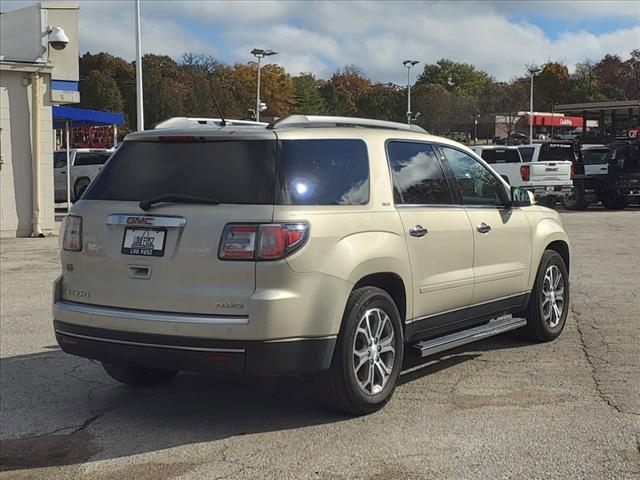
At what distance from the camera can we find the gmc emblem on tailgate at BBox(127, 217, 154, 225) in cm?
457

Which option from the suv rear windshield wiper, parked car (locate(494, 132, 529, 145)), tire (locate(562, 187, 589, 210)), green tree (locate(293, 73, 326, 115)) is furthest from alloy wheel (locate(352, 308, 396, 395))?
green tree (locate(293, 73, 326, 115))

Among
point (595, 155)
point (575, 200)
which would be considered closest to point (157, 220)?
point (575, 200)

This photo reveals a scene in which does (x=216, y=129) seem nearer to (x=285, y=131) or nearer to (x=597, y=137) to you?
(x=285, y=131)

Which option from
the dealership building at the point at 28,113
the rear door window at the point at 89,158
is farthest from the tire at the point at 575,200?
the dealership building at the point at 28,113

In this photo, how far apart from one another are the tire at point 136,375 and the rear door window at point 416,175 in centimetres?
213

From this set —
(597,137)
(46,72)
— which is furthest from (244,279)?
(597,137)

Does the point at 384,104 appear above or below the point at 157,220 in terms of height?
above

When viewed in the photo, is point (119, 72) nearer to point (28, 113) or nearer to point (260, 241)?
point (28, 113)

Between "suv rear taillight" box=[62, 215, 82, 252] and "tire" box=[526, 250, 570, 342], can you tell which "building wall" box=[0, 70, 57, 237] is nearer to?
"suv rear taillight" box=[62, 215, 82, 252]

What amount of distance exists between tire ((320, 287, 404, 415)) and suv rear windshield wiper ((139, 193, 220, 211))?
1.05 m

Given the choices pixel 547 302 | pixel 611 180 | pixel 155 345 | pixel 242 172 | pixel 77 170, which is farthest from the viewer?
pixel 77 170

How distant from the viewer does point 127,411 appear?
5.19 m

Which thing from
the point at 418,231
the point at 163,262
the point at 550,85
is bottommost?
→ the point at 163,262

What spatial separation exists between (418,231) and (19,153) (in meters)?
14.0
